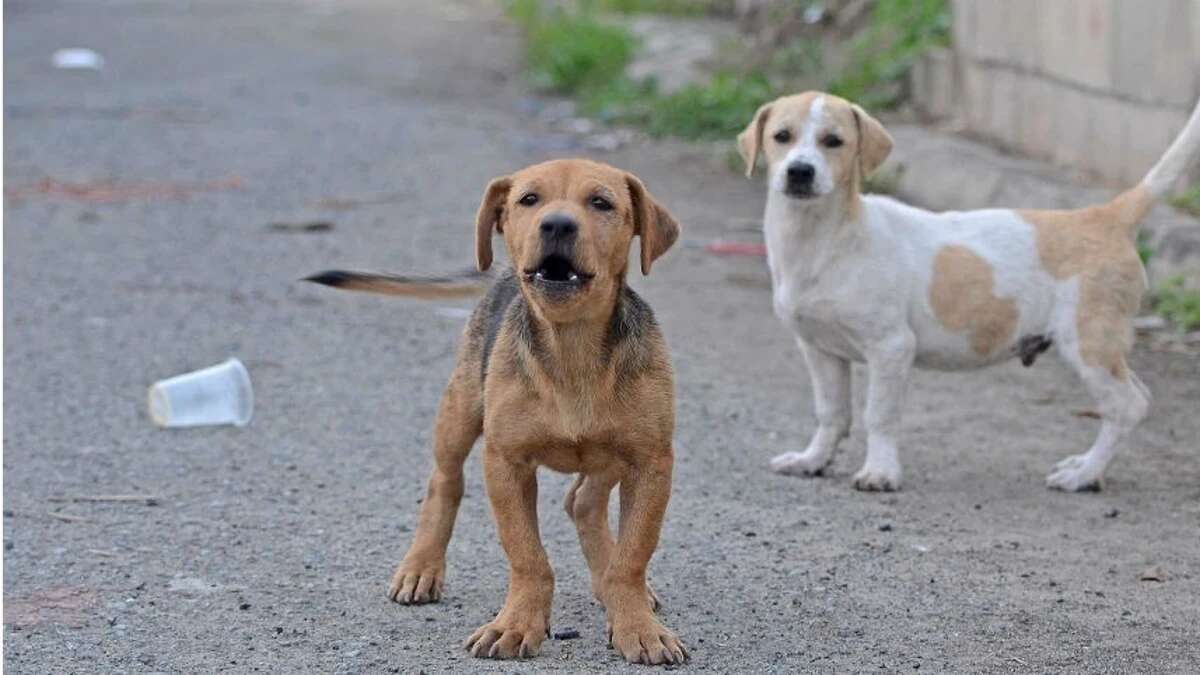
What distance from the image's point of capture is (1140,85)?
9812 mm

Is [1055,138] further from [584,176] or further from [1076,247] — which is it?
[584,176]

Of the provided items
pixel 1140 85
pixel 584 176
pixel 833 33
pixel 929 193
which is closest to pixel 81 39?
pixel 833 33

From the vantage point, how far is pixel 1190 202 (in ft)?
30.2

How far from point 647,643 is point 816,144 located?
8.01ft

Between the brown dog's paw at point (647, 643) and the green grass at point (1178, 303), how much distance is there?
4.66m

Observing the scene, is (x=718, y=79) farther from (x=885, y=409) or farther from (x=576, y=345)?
(x=576, y=345)

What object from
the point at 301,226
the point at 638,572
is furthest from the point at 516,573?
the point at 301,226

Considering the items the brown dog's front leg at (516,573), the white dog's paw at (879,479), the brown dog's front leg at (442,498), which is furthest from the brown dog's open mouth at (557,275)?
the white dog's paw at (879,479)

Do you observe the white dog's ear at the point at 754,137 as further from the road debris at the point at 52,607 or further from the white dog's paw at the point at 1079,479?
the road debris at the point at 52,607

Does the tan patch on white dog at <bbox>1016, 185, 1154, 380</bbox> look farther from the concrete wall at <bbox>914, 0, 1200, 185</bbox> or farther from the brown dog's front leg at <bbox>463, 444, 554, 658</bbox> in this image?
the concrete wall at <bbox>914, 0, 1200, 185</bbox>

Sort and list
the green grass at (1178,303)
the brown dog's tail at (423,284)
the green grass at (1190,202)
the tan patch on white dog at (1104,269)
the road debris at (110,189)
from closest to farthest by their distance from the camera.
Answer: the brown dog's tail at (423,284) < the tan patch on white dog at (1104,269) < the green grass at (1178,303) < the green grass at (1190,202) < the road debris at (110,189)

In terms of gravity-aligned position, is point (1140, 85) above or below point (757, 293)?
above

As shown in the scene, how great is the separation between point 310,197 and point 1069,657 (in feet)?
27.5

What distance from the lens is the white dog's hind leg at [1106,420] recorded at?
248 inches
